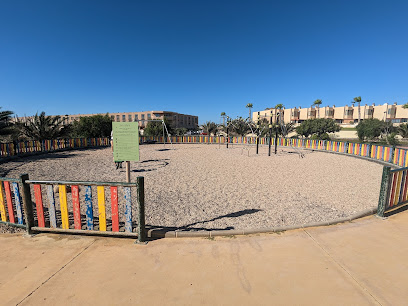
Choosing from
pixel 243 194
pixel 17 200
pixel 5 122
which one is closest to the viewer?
pixel 17 200

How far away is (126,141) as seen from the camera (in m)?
5.10

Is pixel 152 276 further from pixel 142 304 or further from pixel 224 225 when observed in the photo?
pixel 224 225

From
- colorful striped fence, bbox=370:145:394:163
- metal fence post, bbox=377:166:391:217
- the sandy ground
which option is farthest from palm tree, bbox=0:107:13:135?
colorful striped fence, bbox=370:145:394:163

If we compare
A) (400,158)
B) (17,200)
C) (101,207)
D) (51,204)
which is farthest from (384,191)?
(400,158)

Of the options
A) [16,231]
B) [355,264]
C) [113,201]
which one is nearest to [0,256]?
[16,231]

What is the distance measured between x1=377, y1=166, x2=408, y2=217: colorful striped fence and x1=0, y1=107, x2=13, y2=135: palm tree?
18.8 m

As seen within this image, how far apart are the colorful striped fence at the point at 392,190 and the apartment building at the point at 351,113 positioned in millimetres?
53678

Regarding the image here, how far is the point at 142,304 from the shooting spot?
2.50 metres

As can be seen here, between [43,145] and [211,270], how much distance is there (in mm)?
20496

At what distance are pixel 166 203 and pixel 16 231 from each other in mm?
3381

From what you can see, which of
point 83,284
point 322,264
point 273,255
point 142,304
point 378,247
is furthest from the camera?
point 378,247

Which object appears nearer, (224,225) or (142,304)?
(142,304)

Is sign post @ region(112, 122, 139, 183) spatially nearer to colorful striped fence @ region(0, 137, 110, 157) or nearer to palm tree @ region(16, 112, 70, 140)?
colorful striped fence @ region(0, 137, 110, 157)

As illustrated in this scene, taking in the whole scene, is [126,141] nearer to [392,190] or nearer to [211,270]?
[211,270]
